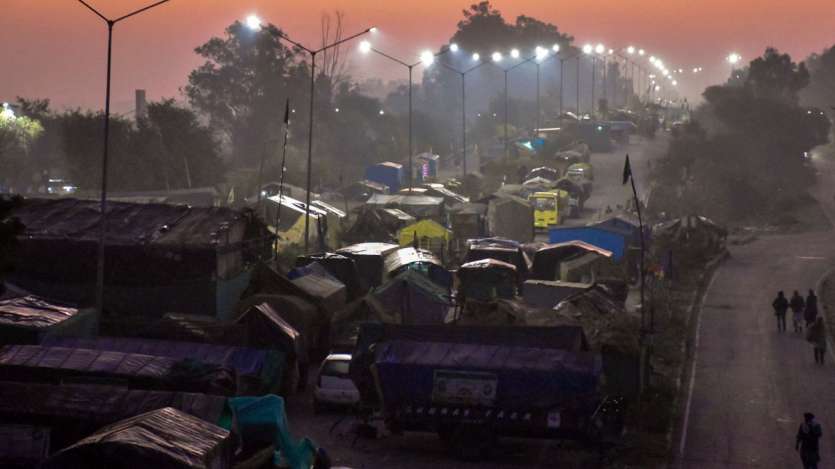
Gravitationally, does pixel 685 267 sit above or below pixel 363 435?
above

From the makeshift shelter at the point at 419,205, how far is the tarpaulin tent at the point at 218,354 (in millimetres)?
31951

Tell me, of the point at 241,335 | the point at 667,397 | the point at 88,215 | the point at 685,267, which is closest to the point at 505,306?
the point at 667,397

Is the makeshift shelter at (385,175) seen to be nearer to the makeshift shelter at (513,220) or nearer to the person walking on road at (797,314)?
the makeshift shelter at (513,220)

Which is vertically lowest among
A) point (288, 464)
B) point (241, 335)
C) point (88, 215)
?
point (288, 464)

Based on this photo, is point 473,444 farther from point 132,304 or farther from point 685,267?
point 685,267

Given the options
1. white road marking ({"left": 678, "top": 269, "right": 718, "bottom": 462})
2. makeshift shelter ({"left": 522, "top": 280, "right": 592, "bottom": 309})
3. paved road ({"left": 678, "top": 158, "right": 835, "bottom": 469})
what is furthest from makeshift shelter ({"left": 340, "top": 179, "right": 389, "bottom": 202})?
makeshift shelter ({"left": 522, "top": 280, "right": 592, "bottom": 309})

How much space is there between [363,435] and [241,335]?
16.9 ft

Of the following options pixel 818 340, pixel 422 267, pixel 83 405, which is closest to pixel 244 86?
pixel 422 267

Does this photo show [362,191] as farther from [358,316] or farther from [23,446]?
[23,446]

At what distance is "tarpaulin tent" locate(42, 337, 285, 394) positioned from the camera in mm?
22594

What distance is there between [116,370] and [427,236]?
89.7 feet

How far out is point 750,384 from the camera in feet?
90.7

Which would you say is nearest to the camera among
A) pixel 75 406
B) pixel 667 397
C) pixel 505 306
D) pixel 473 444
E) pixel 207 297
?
pixel 75 406

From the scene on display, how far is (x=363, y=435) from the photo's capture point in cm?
2152
